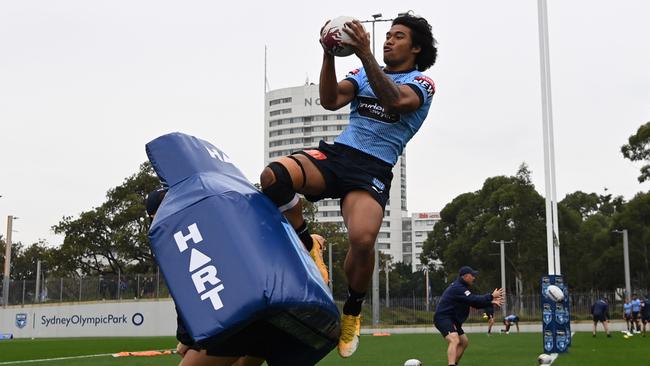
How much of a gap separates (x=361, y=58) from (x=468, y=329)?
4701 centimetres

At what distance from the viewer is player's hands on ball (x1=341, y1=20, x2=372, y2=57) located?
512 cm

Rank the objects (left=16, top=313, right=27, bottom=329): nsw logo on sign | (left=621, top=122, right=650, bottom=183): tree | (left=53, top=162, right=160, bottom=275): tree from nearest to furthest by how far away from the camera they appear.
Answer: (left=621, top=122, right=650, bottom=183): tree, (left=16, top=313, right=27, bottom=329): nsw logo on sign, (left=53, top=162, right=160, bottom=275): tree

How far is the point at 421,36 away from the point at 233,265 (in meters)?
2.61

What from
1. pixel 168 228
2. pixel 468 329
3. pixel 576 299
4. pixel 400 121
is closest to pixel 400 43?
pixel 400 121

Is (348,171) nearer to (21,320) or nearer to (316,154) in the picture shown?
(316,154)

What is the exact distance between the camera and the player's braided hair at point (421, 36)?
5918 millimetres

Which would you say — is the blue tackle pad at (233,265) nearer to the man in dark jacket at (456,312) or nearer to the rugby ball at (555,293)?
the man in dark jacket at (456,312)

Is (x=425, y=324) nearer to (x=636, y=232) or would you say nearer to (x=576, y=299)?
(x=576, y=299)

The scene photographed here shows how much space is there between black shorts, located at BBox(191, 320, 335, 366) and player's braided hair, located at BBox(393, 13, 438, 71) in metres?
2.43

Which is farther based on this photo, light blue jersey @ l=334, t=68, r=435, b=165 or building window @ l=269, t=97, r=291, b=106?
building window @ l=269, t=97, r=291, b=106

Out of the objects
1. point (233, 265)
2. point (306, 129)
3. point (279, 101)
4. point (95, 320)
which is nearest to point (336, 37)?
point (233, 265)

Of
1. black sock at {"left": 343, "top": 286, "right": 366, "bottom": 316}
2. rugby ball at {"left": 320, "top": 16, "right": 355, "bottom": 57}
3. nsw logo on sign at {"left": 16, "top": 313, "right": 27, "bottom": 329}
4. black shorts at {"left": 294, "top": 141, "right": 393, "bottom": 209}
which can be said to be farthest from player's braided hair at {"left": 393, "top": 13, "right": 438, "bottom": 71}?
nsw logo on sign at {"left": 16, "top": 313, "right": 27, "bottom": 329}

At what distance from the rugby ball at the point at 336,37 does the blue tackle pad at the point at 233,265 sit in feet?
3.72

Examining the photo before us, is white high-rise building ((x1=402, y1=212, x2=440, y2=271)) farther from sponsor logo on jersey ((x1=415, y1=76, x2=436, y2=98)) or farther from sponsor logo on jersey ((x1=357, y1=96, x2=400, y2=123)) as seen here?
sponsor logo on jersey ((x1=357, y1=96, x2=400, y2=123))
